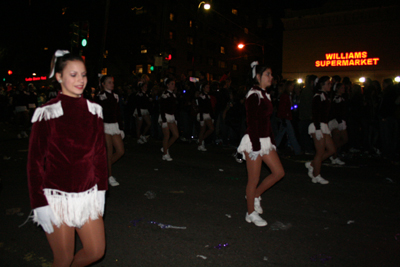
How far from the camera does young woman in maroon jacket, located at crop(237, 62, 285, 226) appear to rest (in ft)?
13.4

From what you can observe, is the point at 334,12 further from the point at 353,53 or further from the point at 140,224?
the point at 140,224

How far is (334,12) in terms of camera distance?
28375 mm

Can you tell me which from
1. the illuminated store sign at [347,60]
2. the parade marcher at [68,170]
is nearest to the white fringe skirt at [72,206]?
the parade marcher at [68,170]

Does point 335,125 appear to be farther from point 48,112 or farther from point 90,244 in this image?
point 48,112

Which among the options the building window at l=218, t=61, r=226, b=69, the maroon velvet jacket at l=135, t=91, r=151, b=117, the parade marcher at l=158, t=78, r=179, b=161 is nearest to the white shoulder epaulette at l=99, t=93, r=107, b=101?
the parade marcher at l=158, t=78, r=179, b=161

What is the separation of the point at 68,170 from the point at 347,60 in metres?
30.5

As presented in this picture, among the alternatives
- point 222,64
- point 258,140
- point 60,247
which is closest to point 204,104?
point 258,140

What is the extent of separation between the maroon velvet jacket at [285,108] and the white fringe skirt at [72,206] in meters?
8.15

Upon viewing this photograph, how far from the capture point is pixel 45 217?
2188 millimetres

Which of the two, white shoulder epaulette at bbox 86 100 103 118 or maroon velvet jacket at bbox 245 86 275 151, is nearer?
white shoulder epaulette at bbox 86 100 103 118

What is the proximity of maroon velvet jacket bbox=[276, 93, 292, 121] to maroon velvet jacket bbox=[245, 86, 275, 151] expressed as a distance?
19.1ft

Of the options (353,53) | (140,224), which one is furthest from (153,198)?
(353,53)

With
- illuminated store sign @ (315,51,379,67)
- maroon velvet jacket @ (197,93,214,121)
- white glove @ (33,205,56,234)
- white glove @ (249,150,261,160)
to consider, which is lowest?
white glove @ (33,205,56,234)

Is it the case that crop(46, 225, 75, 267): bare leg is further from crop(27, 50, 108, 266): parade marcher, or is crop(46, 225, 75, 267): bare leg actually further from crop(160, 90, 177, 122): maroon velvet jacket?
crop(160, 90, 177, 122): maroon velvet jacket
